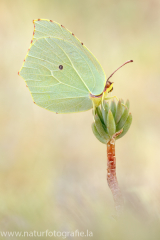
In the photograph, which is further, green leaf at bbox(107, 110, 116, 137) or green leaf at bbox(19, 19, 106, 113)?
green leaf at bbox(19, 19, 106, 113)

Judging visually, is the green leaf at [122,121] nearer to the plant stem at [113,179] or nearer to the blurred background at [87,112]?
the plant stem at [113,179]

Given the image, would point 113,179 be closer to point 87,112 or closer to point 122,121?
point 122,121

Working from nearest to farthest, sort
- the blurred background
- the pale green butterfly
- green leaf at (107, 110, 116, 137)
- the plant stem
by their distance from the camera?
1. the plant stem
2. green leaf at (107, 110, 116, 137)
3. the pale green butterfly
4. the blurred background

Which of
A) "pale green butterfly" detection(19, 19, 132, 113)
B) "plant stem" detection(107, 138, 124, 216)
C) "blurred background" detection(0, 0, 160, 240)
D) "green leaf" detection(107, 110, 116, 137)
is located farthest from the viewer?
→ "blurred background" detection(0, 0, 160, 240)

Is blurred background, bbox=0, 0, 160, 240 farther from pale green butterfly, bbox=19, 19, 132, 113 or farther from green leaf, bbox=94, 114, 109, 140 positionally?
green leaf, bbox=94, 114, 109, 140

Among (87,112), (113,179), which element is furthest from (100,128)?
(87,112)

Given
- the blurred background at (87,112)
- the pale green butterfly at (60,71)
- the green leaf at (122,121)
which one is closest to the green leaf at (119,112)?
the green leaf at (122,121)

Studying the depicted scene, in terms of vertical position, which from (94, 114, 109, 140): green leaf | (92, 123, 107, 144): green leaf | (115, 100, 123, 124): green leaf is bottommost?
(92, 123, 107, 144): green leaf

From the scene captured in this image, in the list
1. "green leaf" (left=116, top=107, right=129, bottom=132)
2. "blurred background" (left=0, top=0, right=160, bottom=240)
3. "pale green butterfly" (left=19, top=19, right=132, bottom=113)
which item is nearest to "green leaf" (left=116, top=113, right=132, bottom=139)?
"green leaf" (left=116, top=107, right=129, bottom=132)
